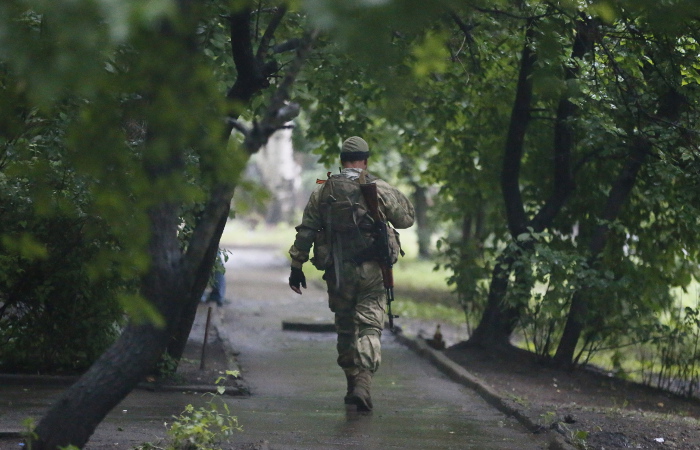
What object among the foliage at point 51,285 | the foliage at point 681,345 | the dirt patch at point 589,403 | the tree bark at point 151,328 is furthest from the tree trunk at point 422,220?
the tree bark at point 151,328

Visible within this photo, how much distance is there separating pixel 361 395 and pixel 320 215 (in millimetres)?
1588

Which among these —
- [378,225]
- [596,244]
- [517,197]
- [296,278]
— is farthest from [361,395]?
[517,197]

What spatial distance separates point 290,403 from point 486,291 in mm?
4326

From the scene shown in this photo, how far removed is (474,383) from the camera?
941cm

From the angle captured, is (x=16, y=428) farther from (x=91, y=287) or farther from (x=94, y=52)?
(x=94, y=52)

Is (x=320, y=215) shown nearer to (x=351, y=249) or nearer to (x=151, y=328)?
(x=351, y=249)

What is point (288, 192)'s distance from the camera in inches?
1929

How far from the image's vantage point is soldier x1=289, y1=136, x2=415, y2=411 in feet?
26.6

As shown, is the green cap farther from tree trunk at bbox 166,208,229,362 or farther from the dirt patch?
the dirt patch

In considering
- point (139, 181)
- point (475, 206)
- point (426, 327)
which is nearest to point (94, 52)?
point (139, 181)

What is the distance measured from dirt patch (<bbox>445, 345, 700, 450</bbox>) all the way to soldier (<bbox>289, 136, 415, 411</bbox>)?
1.45m

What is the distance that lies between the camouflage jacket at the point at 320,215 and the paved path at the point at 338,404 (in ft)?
4.38

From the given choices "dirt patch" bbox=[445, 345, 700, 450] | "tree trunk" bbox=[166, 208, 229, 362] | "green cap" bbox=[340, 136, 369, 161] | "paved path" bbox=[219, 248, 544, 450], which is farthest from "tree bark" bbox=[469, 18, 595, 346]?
"tree trunk" bbox=[166, 208, 229, 362]

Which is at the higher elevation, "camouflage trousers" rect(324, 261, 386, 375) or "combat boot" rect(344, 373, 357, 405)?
"camouflage trousers" rect(324, 261, 386, 375)
